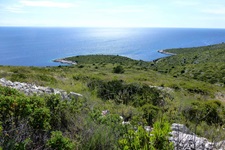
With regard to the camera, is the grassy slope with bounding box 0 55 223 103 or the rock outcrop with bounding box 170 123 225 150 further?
the grassy slope with bounding box 0 55 223 103

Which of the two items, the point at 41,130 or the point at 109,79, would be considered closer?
the point at 41,130

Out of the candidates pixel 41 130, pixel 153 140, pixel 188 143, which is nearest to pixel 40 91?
pixel 41 130

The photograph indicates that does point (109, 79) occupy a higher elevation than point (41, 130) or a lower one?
lower


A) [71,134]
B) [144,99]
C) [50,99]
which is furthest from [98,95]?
[71,134]

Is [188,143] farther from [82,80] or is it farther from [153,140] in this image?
[82,80]

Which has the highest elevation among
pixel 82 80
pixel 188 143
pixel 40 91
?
pixel 188 143

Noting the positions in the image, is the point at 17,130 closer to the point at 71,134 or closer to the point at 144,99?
the point at 71,134

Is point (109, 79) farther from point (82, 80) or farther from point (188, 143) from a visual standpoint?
point (188, 143)

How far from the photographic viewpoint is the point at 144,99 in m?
10.0

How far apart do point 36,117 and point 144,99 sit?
21.8 feet

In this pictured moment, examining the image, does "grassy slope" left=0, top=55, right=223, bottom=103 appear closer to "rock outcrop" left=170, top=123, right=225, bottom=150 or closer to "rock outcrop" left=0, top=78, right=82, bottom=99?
"rock outcrop" left=0, top=78, right=82, bottom=99

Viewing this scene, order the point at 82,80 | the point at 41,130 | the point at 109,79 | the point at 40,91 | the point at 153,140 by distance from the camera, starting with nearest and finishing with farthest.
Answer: the point at 153,140 → the point at 41,130 → the point at 40,91 → the point at 82,80 → the point at 109,79

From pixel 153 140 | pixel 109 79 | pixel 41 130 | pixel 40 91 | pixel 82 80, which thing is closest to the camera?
pixel 153 140

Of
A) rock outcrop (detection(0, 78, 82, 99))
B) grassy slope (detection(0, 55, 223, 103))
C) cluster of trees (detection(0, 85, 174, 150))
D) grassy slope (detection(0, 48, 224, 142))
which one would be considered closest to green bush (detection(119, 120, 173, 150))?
cluster of trees (detection(0, 85, 174, 150))
